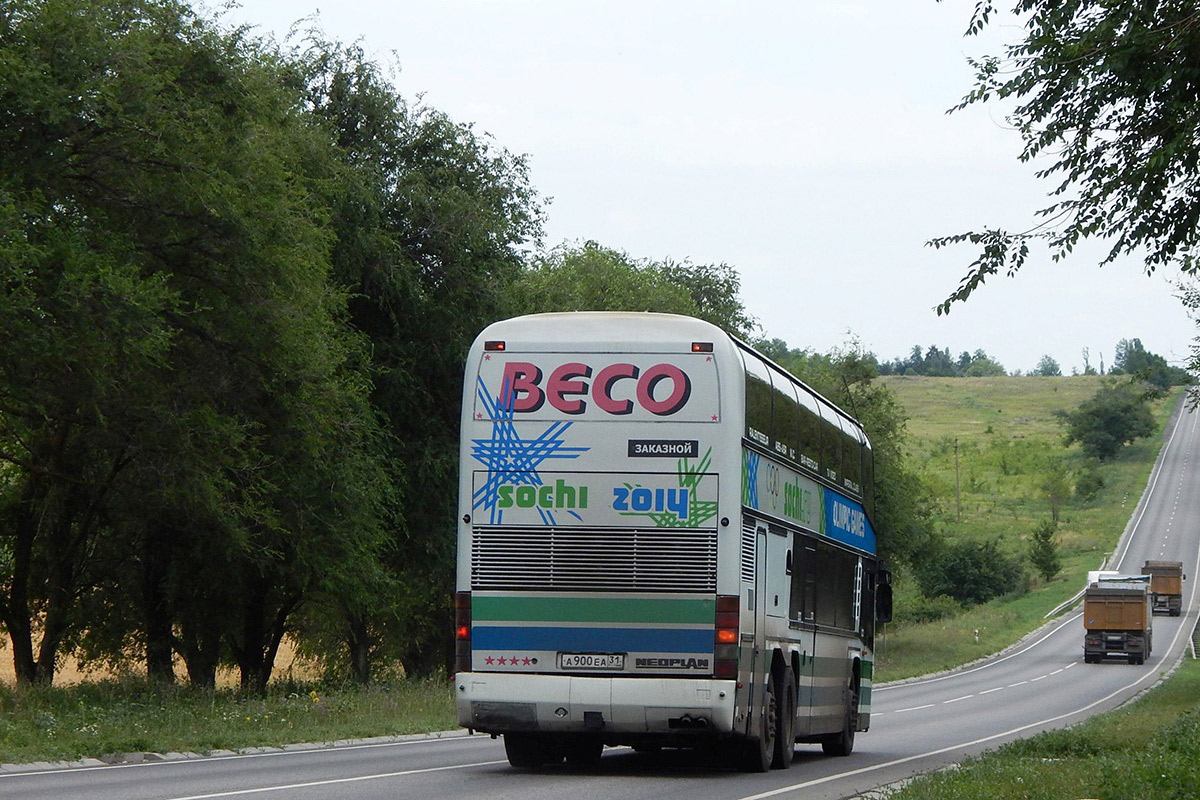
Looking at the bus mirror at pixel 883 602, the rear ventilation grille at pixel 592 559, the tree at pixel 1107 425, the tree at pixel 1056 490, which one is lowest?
the bus mirror at pixel 883 602

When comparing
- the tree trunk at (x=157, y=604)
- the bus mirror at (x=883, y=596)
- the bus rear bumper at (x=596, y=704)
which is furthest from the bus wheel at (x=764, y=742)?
the tree trunk at (x=157, y=604)

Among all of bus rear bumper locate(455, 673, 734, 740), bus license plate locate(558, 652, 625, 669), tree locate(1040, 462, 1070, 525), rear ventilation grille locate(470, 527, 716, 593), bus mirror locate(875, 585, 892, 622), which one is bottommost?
bus rear bumper locate(455, 673, 734, 740)

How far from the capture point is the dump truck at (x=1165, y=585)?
83.5 meters

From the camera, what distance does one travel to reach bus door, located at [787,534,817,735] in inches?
713

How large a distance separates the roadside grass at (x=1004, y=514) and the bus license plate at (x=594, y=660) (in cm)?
4198

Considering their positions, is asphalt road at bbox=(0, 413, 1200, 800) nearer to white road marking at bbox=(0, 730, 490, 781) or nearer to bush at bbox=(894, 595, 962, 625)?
white road marking at bbox=(0, 730, 490, 781)

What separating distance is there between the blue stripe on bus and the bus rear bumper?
0.92 feet

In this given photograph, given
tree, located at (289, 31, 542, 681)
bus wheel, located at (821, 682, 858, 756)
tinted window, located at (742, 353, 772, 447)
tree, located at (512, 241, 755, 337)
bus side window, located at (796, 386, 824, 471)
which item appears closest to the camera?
tinted window, located at (742, 353, 772, 447)

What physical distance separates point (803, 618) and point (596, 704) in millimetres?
4131

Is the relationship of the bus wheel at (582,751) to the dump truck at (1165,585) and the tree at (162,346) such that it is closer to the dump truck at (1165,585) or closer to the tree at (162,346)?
the tree at (162,346)

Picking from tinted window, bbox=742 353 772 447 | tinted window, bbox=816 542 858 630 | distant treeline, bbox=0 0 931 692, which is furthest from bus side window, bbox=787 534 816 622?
distant treeline, bbox=0 0 931 692

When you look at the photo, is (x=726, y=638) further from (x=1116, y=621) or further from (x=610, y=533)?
(x=1116, y=621)

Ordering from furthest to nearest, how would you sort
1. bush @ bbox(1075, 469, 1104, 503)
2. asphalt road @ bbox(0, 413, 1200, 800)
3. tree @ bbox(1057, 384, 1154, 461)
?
tree @ bbox(1057, 384, 1154, 461)
bush @ bbox(1075, 469, 1104, 503)
asphalt road @ bbox(0, 413, 1200, 800)

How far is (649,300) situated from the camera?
2354 inches
